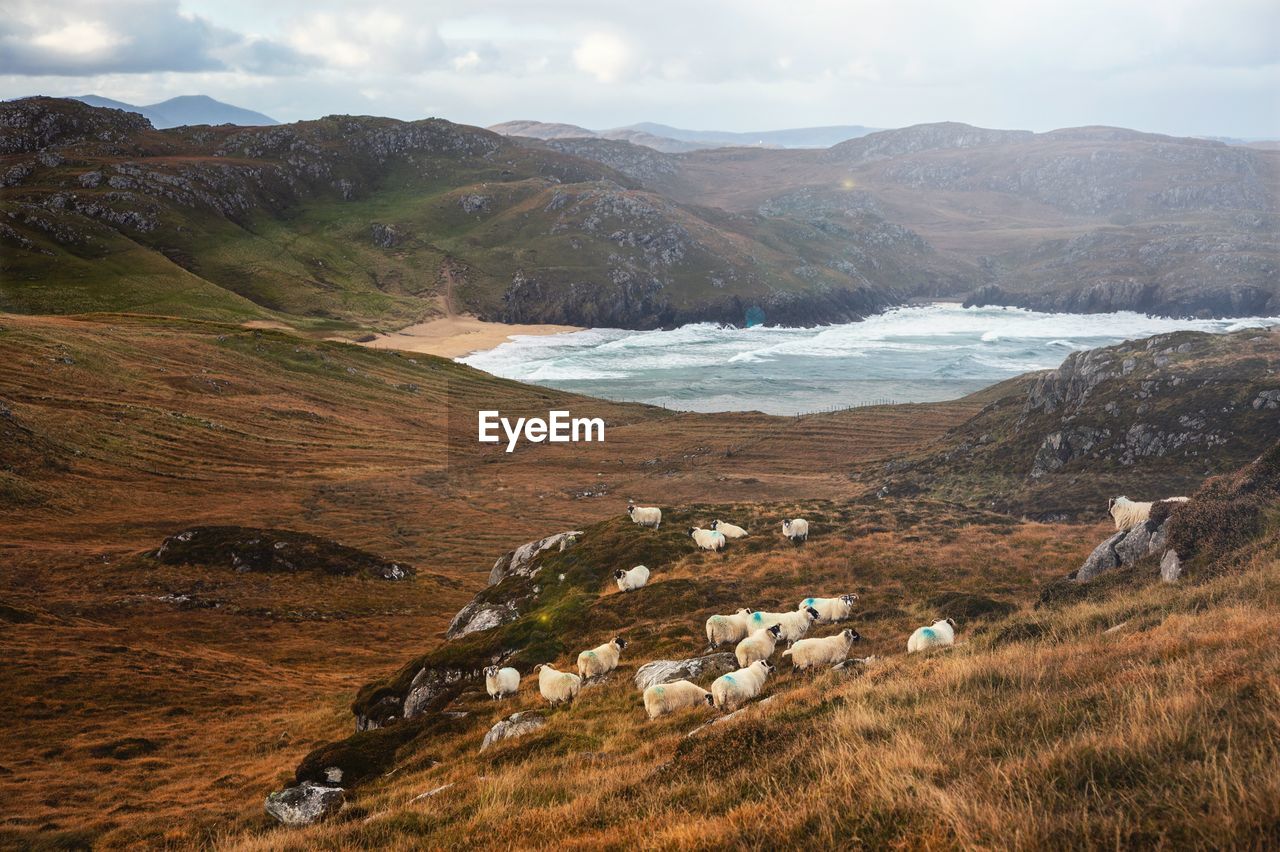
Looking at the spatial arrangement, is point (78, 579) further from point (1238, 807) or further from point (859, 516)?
point (1238, 807)

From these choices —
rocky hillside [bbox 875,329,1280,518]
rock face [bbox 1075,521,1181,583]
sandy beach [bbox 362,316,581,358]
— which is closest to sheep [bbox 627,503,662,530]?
rock face [bbox 1075,521,1181,583]

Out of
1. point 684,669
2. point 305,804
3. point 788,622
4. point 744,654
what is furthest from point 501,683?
point 788,622

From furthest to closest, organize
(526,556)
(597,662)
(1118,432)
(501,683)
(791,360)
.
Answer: (791,360)
(1118,432)
(526,556)
(501,683)
(597,662)

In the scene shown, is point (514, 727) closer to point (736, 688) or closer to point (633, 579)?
point (736, 688)

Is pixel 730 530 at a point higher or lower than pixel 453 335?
lower

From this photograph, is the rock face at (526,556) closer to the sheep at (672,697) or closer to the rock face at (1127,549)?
the sheep at (672,697)

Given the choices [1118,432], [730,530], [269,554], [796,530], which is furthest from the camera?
[1118,432]

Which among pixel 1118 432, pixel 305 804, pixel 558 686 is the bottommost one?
pixel 305 804
